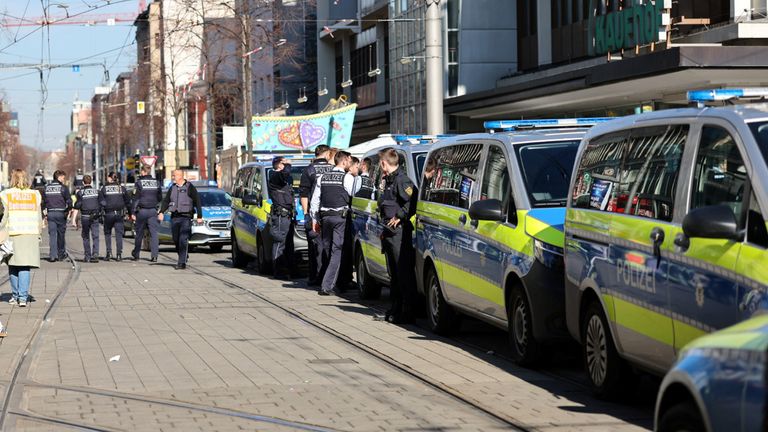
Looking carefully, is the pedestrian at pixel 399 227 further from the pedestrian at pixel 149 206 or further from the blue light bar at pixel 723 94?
the pedestrian at pixel 149 206

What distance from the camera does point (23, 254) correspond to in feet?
51.8

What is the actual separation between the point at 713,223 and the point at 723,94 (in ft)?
5.06

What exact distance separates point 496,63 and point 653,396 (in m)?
34.5

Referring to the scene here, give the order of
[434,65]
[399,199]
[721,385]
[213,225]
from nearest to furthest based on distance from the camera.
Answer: [721,385] → [399,199] → [434,65] → [213,225]

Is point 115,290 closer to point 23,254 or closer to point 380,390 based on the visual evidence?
point 23,254

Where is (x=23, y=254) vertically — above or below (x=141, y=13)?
below

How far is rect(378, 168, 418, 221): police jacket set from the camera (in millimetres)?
13664

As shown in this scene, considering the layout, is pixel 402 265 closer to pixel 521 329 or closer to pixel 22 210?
pixel 521 329

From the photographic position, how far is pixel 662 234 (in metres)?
7.80

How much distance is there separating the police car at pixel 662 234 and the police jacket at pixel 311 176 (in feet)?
28.0

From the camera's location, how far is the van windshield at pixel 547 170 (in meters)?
10.8

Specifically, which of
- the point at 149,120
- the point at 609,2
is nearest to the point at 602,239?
the point at 609,2

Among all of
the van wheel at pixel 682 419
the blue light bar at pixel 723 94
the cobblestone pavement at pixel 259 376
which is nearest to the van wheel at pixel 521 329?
the cobblestone pavement at pixel 259 376

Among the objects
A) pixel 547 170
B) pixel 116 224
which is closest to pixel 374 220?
pixel 547 170
